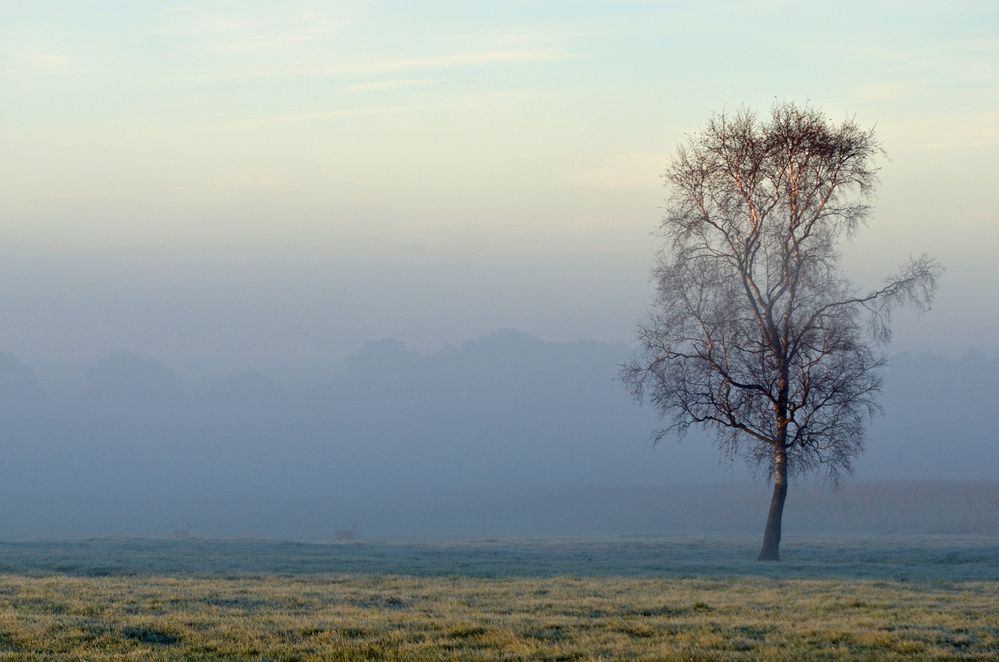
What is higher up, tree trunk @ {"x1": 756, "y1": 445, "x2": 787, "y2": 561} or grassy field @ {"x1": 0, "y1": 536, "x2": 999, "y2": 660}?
tree trunk @ {"x1": 756, "y1": 445, "x2": 787, "y2": 561}

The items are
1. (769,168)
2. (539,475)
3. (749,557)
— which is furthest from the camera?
(539,475)

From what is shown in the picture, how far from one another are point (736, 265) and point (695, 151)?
14.2 ft

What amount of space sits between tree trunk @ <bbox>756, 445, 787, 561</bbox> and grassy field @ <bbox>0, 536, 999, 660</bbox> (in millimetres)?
2428

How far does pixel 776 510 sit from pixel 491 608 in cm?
2042

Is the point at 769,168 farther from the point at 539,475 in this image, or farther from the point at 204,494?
the point at 539,475

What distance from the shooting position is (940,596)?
24.6 metres

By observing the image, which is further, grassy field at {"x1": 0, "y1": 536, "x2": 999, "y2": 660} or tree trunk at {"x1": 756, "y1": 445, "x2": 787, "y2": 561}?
tree trunk at {"x1": 756, "y1": 445, "x2": 787, "y2": 561}

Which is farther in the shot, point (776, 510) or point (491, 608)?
point (776, 510)

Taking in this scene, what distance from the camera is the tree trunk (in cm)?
3903

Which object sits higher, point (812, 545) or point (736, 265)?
point (736, 265)

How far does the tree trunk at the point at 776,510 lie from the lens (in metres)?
39.0

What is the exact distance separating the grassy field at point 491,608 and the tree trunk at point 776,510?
2.43 meters

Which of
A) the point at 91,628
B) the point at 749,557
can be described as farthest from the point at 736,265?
the point at 91,628

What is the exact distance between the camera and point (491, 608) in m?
22.0
